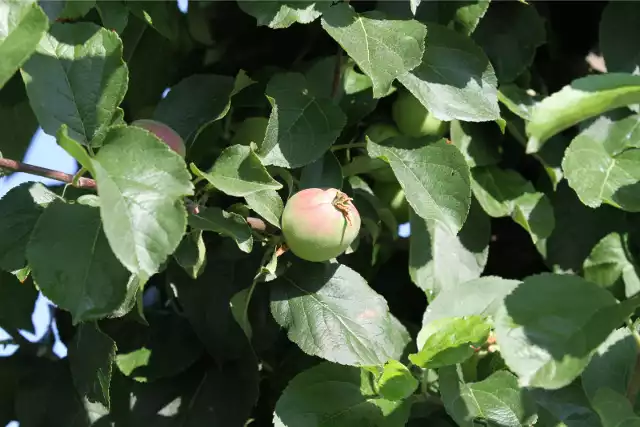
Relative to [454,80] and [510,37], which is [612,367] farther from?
[510,37]

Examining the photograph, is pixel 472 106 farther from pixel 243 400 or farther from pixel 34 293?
pixel 34 293

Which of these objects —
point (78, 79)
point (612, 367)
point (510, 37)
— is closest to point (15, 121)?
point (78, 79)

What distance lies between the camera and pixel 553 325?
24.2 inches

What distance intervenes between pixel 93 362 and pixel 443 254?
0.43 meters

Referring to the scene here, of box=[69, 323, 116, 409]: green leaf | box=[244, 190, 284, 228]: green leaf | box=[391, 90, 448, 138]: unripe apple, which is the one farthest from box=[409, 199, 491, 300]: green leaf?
box=[69, 323, 116, 409]: green leaf

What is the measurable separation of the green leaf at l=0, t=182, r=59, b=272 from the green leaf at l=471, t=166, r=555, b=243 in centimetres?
52

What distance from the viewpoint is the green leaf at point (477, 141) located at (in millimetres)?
931

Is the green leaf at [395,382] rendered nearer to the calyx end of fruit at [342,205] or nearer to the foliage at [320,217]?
the foliage at [320,217]

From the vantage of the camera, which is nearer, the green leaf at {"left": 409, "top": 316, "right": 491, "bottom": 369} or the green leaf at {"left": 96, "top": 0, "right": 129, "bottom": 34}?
the green leaf at {"left": 409, "top": 316, "right": 491, "bottom": 369}

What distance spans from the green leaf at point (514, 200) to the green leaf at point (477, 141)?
17 mm

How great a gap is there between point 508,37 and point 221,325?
527 mm

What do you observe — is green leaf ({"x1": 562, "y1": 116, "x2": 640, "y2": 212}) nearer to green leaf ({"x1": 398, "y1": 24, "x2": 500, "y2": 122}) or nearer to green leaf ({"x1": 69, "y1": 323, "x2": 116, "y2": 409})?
green leaf ({"x1": 398, "y1": 24, "x2": 500, "y2": 122})

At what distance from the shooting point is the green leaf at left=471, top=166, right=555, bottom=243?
0.92m

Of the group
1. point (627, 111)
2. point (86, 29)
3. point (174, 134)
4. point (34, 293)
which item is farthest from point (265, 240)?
point (627, 111)
